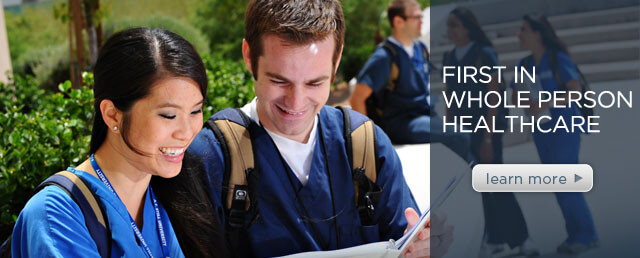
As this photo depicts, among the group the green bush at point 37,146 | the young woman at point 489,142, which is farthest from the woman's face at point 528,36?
the green bush at point 37,146

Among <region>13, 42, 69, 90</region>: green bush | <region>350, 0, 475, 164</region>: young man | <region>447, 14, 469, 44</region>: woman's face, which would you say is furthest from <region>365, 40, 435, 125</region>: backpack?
<region>13, 42, 69, 90</region>: green bush

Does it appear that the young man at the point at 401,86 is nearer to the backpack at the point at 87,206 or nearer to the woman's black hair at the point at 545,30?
the woman's black hair at the point at 545,30

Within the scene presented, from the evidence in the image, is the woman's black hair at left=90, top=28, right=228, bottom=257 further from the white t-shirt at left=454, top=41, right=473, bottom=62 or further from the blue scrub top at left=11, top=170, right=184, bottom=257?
the white t-shirt at left=454, top=41, right=473, bottom=62

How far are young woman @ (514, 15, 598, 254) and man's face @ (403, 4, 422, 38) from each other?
8.51ft

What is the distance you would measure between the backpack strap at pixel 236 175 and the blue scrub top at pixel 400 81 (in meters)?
3.51

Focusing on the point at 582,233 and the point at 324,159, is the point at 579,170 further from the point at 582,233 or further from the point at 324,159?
the point at 324,159

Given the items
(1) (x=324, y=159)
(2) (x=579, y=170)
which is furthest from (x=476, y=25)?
(1) (x=324, y=159)

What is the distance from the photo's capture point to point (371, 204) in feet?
7.43

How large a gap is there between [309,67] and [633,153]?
4.43 feet

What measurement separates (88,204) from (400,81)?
4341 mm

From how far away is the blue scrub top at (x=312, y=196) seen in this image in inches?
84.7

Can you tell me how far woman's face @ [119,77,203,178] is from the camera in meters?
1.80

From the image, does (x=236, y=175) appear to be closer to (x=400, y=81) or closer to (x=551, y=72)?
(x=551, y=72)

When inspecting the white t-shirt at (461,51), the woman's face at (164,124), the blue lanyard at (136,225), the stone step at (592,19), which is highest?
the stone step at (592,19)
